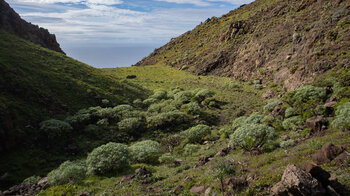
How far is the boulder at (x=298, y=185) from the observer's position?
5.93m

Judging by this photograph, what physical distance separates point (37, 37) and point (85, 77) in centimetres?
2821

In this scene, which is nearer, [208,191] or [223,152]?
[208,191]

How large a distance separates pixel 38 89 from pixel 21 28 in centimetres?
3500

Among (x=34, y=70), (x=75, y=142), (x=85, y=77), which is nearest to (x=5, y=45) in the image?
(x=34, y=70)

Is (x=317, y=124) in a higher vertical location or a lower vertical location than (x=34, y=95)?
higher

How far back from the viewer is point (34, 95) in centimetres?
2538

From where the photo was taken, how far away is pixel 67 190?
11.4 meters

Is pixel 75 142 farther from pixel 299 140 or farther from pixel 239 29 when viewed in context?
pixel 239 29

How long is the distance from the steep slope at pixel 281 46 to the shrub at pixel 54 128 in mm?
33307

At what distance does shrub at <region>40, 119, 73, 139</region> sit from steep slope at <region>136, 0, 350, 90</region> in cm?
3331

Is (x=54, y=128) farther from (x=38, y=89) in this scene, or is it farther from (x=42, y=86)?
(x=42, y=86)

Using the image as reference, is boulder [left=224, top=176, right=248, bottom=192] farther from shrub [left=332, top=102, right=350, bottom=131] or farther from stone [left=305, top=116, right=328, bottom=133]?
stone [left=305, top=116, right=328, bottom=133]

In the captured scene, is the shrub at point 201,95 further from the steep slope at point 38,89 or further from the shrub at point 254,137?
the shrub at point 254,137

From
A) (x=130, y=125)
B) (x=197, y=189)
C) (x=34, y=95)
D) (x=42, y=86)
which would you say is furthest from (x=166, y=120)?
(x=197, y=189)
